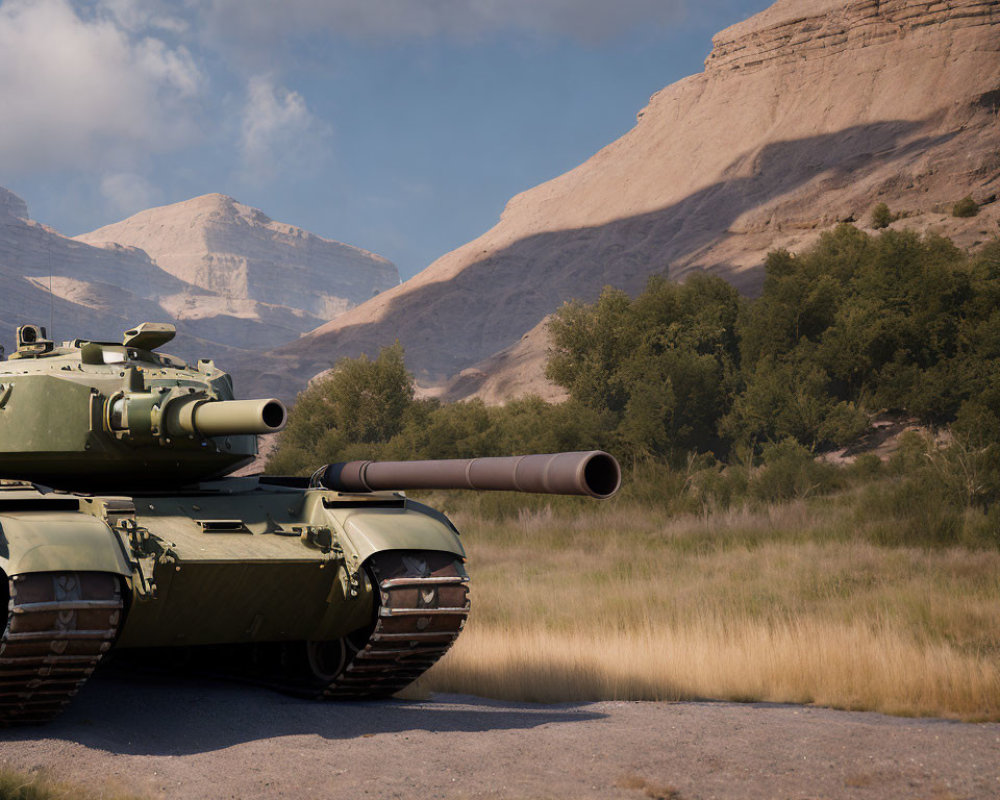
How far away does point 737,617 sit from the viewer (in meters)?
12.2

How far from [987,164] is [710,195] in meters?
20.1

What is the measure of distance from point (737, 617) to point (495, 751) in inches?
231

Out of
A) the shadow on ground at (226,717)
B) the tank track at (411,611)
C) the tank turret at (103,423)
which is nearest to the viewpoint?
the shadow on ground at (226,717)

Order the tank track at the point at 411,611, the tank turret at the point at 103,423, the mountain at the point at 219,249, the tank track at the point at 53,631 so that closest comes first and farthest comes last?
1. the tank track at the point at 53,631
2. the tank track at the point at 411,611
3. the tank turret at the point at 103,423
4. the mountain at the point at 219,249

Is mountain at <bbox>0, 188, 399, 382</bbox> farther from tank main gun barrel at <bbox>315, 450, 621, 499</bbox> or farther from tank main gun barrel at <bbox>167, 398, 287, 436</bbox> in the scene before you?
tank main gun barrel at <bbox>167, 398, 287, 436</bbox>

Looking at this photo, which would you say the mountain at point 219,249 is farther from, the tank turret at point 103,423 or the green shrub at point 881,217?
the tank turret at point 103,423

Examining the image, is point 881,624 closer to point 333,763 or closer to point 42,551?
point 333,763

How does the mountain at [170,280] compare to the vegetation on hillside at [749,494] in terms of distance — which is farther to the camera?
the mountain at [170,280]

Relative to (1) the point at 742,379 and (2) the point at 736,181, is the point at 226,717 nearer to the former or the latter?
(1) the point at 742,379

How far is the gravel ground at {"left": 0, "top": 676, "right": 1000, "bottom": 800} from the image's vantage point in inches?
239

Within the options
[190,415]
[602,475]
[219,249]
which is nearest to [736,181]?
[190,415]

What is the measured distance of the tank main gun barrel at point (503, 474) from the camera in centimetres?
614

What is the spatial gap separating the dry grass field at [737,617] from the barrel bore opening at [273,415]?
3.70 metres

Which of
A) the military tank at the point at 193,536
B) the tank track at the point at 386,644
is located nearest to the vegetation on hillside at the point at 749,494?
the tank track at the point at 386,644
